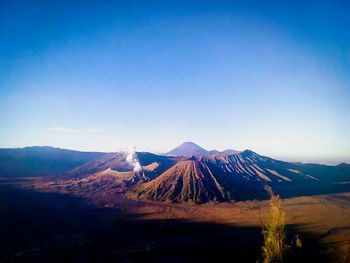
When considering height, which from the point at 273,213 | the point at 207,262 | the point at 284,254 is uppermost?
the point at 273,213

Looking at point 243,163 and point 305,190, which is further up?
point 243,163

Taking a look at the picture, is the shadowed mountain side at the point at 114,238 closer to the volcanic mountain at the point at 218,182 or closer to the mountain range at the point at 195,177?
the volcanic mountain at the point at 218,182

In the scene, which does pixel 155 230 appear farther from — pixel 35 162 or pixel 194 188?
pixel 35 162

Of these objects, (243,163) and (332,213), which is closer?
(332,213)

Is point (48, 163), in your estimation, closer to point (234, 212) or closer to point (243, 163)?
point (243, 163)

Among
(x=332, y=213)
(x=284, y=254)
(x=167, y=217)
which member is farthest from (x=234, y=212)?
(x=284, y=254)

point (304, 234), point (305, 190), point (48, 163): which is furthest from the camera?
point (48, 163)
